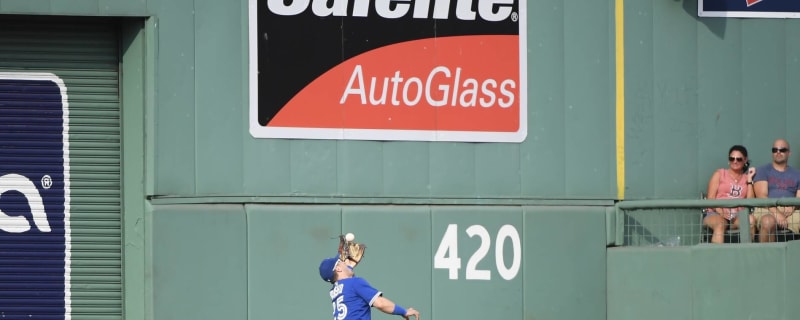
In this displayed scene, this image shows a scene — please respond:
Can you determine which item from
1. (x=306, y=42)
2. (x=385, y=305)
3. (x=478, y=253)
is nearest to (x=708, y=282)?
(x=478, y=253)

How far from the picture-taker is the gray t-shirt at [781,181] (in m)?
14.9

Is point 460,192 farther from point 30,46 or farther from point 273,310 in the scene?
point 30,46

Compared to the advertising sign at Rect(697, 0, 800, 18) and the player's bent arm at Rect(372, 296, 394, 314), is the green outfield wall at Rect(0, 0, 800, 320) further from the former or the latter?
the player's bent arm at Rect(372, 296, 394, 314)

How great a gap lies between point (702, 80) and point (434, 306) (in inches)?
151

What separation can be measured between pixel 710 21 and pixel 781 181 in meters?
1.93

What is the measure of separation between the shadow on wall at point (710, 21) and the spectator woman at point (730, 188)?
1322 mm

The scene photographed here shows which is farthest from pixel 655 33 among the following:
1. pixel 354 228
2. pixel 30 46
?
pixel 30 46

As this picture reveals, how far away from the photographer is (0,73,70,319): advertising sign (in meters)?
14.7

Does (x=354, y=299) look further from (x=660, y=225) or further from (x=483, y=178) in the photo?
(x=660, y=225)

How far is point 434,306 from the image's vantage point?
1480 centimetres

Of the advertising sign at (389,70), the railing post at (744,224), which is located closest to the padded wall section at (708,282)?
the railing post at (744,224)

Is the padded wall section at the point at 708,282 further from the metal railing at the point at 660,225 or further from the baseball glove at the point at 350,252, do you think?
the baseball glove at the point at 350,252

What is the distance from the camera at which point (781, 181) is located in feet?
49.0

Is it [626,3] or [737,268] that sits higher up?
[626,3]
